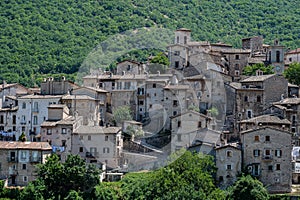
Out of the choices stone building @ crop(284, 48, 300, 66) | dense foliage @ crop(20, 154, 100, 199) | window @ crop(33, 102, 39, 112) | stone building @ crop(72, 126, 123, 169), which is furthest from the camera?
stone building @ crop(284, 48, 300, 66)

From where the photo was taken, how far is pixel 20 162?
223 ft

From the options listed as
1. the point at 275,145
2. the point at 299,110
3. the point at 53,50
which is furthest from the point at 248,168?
the point at 53,50

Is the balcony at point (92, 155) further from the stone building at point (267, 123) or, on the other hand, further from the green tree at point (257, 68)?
the green tree at point (257, 68)

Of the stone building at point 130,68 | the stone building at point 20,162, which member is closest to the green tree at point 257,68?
the stone building at point 130,68

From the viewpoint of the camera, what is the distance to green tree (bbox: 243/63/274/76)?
271 feet

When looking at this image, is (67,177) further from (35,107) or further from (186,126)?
(35,107)

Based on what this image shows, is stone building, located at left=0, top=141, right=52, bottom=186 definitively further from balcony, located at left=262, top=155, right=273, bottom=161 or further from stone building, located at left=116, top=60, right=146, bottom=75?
balcony, located at left=262, top=155, right=273, bottom=161

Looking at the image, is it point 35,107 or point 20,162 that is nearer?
point 20,162

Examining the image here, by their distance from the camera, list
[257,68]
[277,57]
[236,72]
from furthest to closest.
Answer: [277,57] < [236,72] < [257,68]

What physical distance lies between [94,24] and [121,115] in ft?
180

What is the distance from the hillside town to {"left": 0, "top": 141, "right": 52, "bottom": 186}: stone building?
0.27 ft

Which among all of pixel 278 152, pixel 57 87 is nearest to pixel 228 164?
pixel 278 152

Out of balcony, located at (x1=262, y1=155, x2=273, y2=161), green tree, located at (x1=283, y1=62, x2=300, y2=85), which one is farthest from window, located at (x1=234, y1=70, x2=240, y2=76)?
balcony, located at (x1=262, y1=155, x2=273, y2=161)

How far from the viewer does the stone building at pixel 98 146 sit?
227 feet
